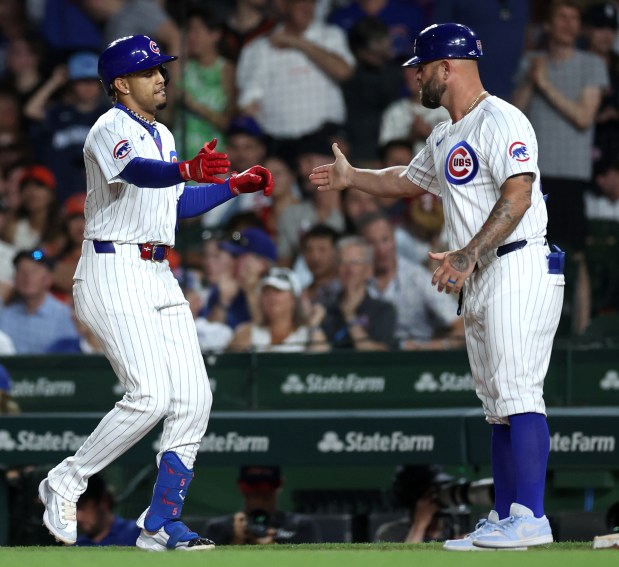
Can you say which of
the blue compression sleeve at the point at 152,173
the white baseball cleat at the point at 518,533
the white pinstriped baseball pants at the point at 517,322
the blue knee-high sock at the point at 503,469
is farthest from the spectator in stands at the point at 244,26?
the white baseball cleat at the point at 518,533

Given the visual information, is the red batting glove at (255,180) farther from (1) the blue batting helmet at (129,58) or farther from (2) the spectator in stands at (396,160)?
(2) the spectator in stands at (396,160)

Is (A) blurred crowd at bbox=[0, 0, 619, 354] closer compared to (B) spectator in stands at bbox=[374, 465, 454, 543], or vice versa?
(B) spectator in stands at bbox=[374, 465, 454, 543]

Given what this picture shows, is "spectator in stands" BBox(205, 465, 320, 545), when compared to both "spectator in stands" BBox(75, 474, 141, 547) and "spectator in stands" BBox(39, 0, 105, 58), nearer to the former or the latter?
"spectator in stands" BBox(75, 474, 141, 547)

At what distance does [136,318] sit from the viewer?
445 centimetres

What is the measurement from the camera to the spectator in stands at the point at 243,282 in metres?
8.23

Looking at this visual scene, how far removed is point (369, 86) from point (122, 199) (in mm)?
4194

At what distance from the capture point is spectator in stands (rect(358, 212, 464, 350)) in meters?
7.86

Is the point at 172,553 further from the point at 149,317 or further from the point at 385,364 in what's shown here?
the point at 385,364

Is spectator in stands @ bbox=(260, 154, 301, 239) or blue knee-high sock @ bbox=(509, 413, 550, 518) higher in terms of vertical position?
spectator in stands @ bbox=(260, 154, 301, 239)

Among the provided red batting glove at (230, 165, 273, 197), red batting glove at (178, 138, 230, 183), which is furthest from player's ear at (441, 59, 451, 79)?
red batting glove at (178, 138, 230, 183)

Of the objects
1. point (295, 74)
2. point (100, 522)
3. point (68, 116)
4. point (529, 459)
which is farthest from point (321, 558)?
point (68, 116)

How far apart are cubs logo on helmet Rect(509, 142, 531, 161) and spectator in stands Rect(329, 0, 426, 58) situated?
4.28m

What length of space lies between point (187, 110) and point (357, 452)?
11.2ft

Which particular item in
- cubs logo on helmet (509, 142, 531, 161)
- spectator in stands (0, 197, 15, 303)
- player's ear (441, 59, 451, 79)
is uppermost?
player's ear (441, 59, 451, 79)
